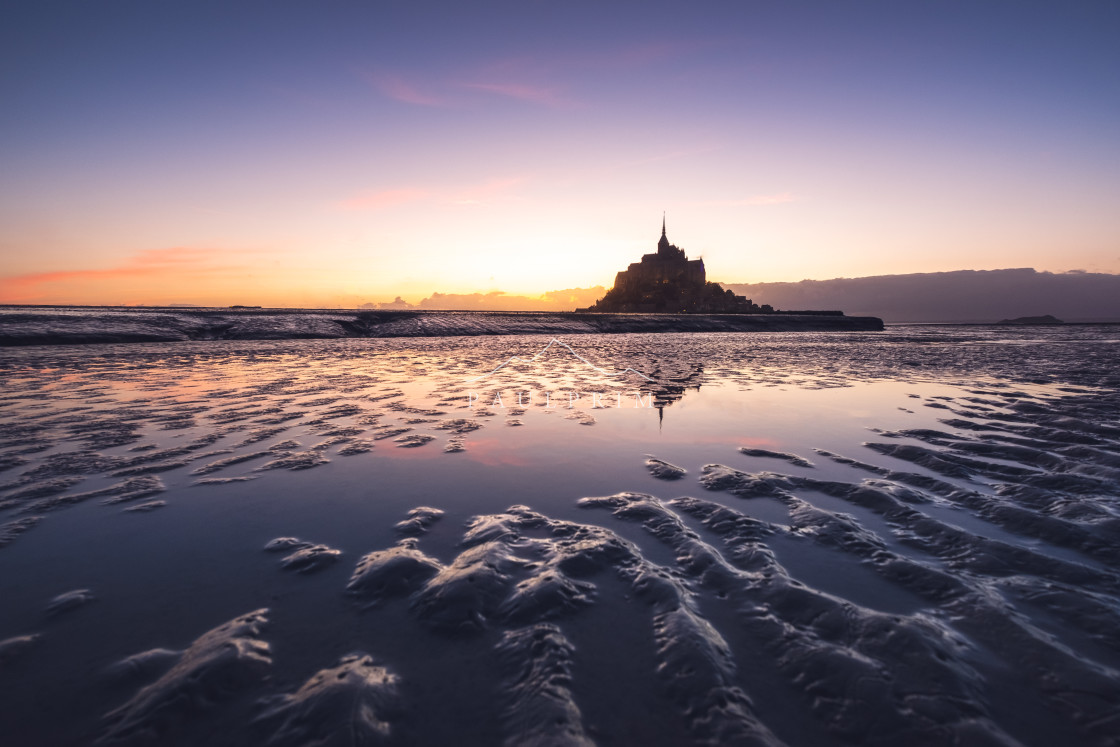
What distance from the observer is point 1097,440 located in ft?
19.9

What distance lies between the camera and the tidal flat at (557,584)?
193cm

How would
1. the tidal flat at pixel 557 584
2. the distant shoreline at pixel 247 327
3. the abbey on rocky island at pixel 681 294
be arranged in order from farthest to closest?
the abbey on rocky island at pixel 681 294 < the distant shoreline at pixel 247 327 < the tidal flat at pixel 557 584

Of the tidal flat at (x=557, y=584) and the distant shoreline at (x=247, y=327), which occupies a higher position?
the distant shoreline at (x=247, y=327)

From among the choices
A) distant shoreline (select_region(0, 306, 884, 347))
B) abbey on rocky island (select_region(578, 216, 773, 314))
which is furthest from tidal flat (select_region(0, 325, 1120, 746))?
abbey on rocky island (select_region(578, 216, 773, 314))

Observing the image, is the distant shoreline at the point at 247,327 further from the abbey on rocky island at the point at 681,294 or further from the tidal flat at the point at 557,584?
the abbey on rocky island at the point at 681,294

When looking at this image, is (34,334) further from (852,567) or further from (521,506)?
(852,567)

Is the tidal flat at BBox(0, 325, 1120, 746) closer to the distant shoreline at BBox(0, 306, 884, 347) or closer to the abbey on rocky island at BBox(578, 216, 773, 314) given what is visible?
the distant shoreline at BBox(0, 306, 884, 347)

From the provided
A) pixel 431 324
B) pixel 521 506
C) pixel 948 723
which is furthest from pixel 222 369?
pixel 431 324

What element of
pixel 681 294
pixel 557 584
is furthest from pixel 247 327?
pixel 681 294

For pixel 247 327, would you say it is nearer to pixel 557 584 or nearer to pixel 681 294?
pixel 557 584

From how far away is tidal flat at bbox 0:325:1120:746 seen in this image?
6.33ft

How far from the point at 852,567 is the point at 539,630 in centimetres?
224

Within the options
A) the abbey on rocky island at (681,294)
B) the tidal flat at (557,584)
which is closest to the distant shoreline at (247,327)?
the tidal flat at (557,584)

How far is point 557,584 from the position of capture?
294cm
